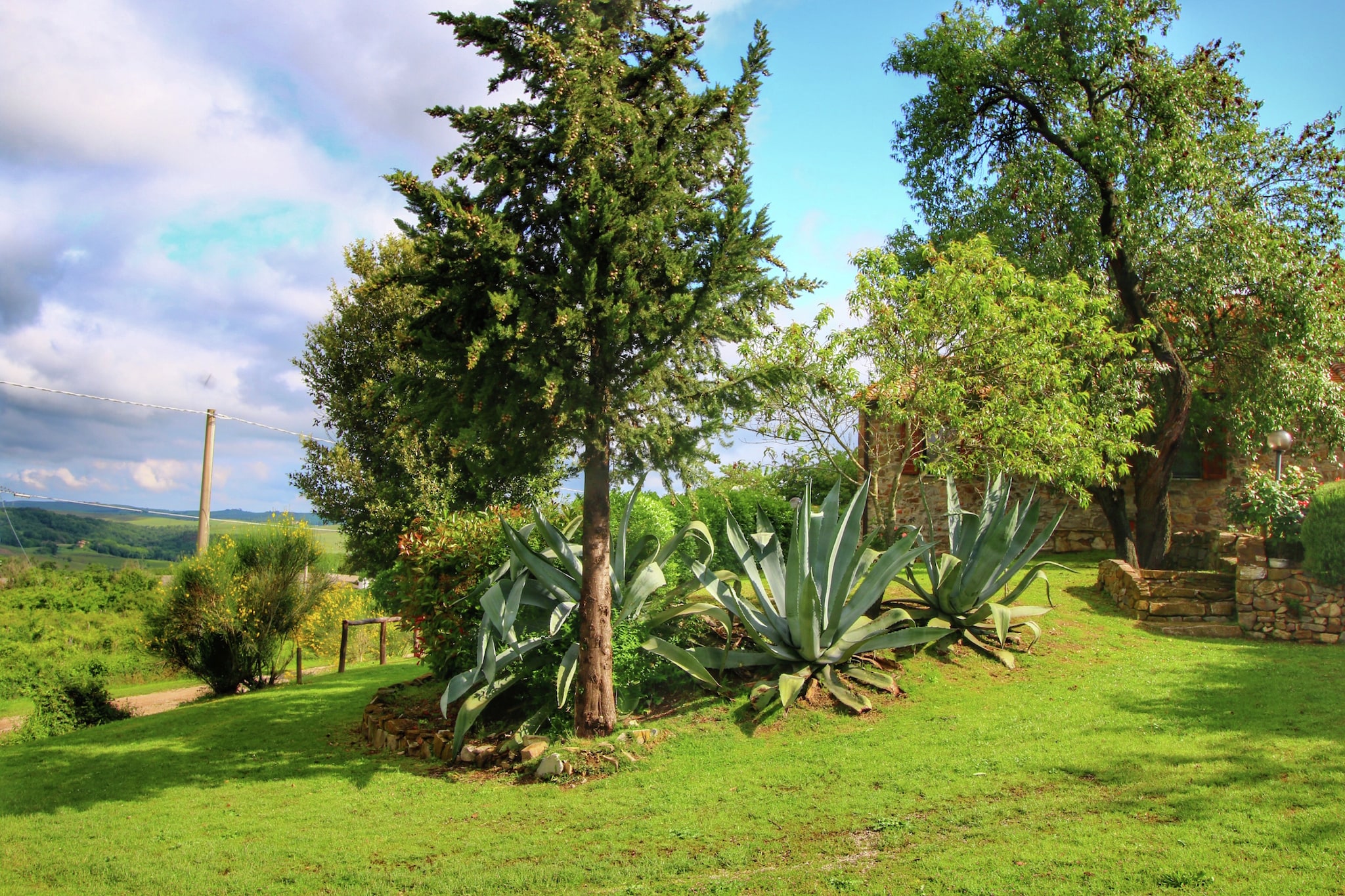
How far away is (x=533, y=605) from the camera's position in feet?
24.6

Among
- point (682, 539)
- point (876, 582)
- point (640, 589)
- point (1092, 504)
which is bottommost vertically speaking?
point (640, 589)

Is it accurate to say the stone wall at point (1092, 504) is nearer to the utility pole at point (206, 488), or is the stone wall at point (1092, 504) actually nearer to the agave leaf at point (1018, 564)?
the agave leaf at point (1018, 564)

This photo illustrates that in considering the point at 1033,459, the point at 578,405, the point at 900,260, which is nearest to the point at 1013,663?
the point at 1033,459

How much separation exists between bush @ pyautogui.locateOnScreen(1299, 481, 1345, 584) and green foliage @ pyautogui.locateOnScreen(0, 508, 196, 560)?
3425 cm

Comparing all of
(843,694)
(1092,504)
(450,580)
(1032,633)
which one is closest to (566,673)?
(450,580)

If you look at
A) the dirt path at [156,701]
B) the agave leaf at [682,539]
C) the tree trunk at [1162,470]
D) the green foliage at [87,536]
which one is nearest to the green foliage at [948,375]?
the agave leaf at [682,539]

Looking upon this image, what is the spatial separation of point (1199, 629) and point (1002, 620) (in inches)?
163

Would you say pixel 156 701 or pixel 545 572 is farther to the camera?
pixel 156 701

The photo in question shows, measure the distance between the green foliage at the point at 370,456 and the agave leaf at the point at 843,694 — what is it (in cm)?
1025

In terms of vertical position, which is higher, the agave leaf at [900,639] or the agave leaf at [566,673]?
the agave leaf at [900,639]

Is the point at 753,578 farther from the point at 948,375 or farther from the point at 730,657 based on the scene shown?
the point at 948,375

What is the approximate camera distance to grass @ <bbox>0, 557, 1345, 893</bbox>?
4598 mm

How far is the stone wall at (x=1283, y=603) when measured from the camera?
10258 mm

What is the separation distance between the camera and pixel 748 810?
5.52m
